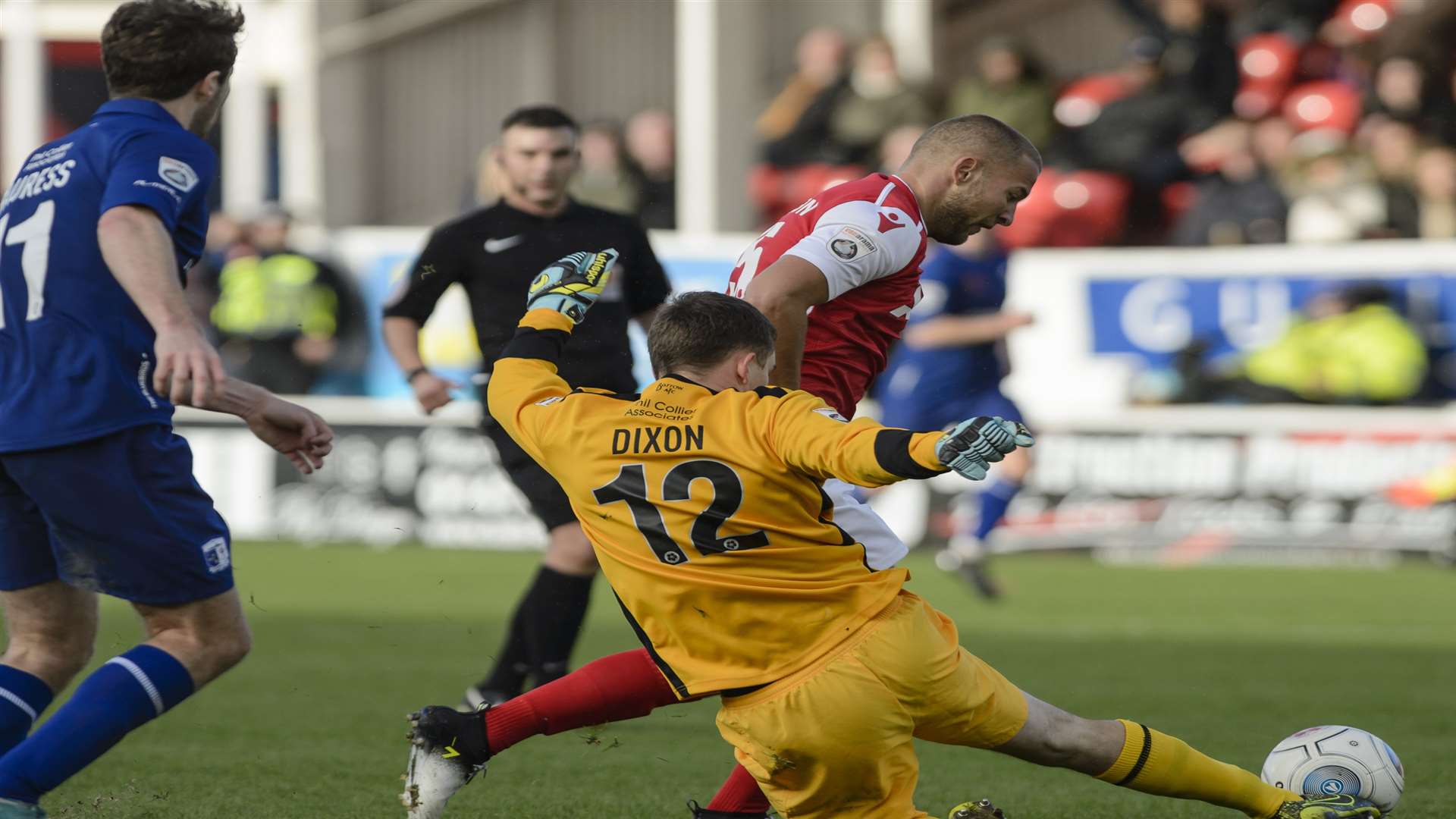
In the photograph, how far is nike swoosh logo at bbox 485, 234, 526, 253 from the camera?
6.65 m

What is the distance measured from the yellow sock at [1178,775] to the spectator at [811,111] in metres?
12.1

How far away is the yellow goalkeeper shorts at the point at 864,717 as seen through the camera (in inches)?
149

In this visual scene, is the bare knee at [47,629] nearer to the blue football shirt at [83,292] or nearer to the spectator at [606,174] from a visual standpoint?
the blue football shirt at [83,292]

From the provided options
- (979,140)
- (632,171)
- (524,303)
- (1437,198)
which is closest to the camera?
(979,140)

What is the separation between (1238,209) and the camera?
1402cm

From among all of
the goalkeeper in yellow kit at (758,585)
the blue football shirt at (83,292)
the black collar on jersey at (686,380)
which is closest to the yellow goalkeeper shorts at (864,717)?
the goalkeeper in yellow kit at (758,585)

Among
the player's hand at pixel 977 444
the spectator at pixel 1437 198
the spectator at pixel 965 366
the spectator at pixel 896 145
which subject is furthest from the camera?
the spectator at pixel 896 145

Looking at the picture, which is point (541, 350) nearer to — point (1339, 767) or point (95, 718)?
point (95, 718)

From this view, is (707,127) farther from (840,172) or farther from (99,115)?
(99,115)

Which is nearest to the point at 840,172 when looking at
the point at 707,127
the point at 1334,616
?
the point at 707,127

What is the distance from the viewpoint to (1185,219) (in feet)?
46.8

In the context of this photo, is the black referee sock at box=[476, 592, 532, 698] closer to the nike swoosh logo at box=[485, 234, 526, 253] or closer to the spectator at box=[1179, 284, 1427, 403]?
the nike swoosh logo at box=[485, 234, 526, 253]

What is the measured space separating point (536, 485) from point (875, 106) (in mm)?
9951

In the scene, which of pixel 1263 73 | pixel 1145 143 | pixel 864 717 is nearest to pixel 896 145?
pixel 1145 143
